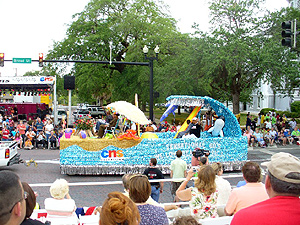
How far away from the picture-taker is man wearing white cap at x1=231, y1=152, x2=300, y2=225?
2168 millimetres

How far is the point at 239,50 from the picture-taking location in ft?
74.5

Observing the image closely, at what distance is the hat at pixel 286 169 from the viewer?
2.35m

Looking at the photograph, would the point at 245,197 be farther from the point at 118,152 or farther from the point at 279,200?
the point at 118,152

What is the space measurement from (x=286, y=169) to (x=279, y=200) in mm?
233

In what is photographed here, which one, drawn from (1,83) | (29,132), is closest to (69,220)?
(29,132)

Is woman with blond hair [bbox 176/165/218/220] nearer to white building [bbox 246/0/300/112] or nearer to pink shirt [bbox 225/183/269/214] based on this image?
pink shirt [bbox 225/183/269/214]

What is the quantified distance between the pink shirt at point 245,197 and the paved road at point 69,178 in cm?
142

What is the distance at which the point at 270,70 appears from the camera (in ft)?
74.8

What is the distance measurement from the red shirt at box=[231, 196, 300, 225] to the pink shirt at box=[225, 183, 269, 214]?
1766 millimetres

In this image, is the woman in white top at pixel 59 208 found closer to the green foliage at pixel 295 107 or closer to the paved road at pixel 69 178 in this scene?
the paved road at pixel 69 178

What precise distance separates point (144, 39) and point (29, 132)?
52.2 ft

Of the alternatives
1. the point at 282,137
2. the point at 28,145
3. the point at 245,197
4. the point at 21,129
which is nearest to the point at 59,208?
the point at 245,197

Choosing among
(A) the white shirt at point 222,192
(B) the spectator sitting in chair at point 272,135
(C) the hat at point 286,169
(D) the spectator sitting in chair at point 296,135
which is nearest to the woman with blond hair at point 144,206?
(C) the hat at point 286,169

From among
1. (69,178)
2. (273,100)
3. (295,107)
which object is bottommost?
(69,178)
